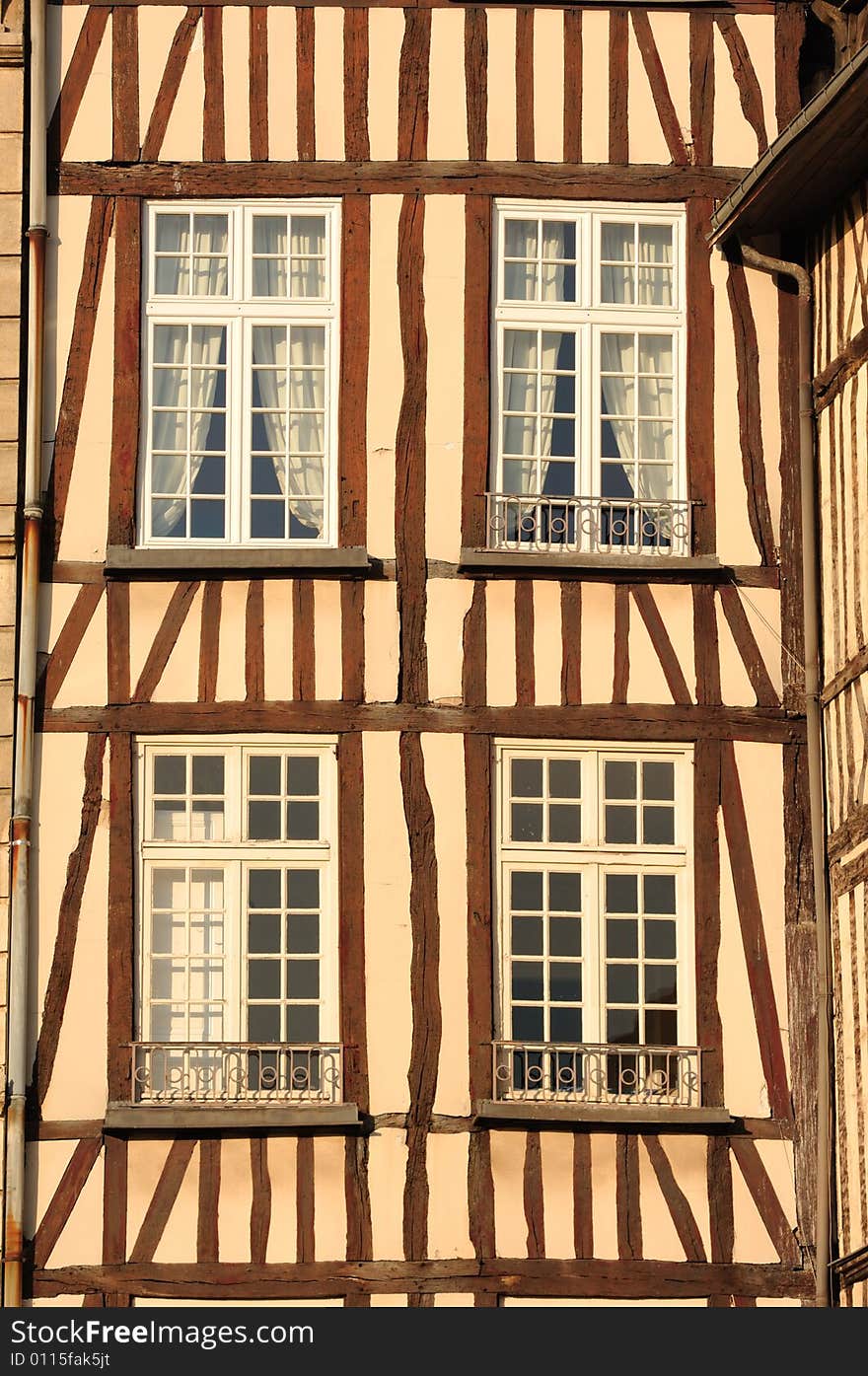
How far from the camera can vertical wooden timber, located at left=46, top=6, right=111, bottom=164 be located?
17.9m

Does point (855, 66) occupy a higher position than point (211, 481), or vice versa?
point (855, 66)

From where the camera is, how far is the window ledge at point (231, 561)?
17328mm

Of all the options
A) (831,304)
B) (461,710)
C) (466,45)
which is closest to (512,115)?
(466,45)

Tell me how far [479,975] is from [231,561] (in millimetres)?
→ 2693

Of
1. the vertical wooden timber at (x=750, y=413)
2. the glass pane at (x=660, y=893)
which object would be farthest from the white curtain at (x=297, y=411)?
the glass pane at (x=660, y=893)

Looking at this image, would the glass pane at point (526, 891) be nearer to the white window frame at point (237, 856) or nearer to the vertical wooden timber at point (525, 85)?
the white window frame at point (237, 856)

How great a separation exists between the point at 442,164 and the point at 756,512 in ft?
8.91

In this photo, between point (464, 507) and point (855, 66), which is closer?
point (855, 66)

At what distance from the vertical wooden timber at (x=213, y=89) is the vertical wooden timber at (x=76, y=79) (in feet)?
1.97

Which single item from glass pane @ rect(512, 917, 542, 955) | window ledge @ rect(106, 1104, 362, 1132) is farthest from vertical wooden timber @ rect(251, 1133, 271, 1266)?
glass pane @ rect(512, 917, 542, 955)

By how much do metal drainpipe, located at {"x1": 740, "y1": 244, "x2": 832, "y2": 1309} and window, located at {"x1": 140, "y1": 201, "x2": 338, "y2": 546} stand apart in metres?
2.56

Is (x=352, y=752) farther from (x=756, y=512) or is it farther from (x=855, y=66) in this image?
(x=855, y=66)

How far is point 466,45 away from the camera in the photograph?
1812 centimetres

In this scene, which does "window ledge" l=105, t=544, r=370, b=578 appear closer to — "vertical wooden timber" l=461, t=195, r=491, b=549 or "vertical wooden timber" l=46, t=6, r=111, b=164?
"vertical wooden timber" l=461, t=195, r=491, b=549
